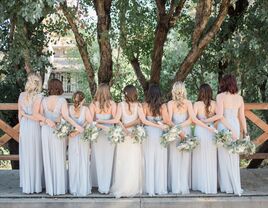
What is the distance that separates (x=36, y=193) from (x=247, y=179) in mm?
4117

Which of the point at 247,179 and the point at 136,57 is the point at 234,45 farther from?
the point at 136,57

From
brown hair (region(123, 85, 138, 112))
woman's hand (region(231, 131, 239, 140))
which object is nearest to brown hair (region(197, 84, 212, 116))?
woman's hand (region(231, 131, 239, 140))

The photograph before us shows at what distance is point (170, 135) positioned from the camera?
8.15 m

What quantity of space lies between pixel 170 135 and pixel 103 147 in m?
1.21

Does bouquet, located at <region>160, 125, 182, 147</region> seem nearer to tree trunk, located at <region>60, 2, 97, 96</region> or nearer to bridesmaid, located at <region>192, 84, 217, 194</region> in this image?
bridesmaid, located at <region>192, 84, 217, 194</region>

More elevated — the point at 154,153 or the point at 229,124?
the point at 229,124

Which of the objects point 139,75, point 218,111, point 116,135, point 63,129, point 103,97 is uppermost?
point 139,75

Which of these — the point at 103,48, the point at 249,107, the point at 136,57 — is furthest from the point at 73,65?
the point at 249,107

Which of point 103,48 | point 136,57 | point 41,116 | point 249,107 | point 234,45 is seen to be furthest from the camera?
point 136,57

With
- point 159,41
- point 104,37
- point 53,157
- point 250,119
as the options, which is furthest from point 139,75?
point 53,157

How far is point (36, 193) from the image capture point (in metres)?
8.42

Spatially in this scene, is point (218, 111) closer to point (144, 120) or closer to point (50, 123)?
point (144, 120)

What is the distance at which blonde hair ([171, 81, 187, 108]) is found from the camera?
27.2 ft

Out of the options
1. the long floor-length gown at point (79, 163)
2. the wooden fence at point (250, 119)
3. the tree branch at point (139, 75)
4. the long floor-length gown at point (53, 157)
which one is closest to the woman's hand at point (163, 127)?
the long floor-length gown at point (79, 163)
